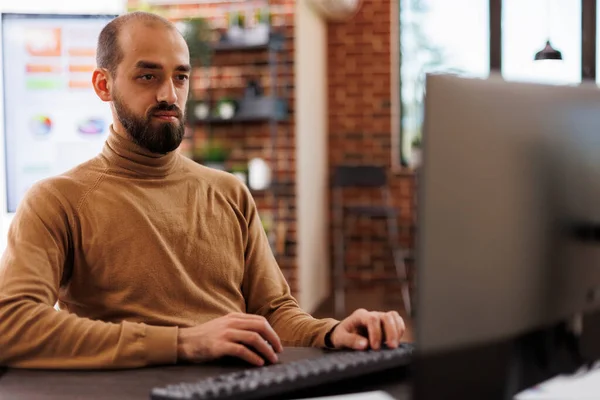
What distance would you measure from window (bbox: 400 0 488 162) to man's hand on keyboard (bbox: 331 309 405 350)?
200 inches

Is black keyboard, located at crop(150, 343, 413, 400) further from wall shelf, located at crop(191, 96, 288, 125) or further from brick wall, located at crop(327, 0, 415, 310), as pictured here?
brick wall, located at crop(327, 0, 415, 310)

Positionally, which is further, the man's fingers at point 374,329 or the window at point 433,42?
the window at point 433,42

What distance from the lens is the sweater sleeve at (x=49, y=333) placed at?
1.19m

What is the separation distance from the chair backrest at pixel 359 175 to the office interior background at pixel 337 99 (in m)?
0.02

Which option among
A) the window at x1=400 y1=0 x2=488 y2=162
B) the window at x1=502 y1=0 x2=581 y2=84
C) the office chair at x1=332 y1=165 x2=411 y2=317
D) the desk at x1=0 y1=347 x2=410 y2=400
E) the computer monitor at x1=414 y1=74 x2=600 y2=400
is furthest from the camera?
the window at x1=400 y1=0 x2=488 y2=162

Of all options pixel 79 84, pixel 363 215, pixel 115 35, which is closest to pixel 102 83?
pixel 115 35

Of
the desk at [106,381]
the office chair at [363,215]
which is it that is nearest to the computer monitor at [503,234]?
the desk at [106,381]

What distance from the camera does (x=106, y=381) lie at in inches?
43.6

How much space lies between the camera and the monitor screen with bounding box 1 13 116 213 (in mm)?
2564

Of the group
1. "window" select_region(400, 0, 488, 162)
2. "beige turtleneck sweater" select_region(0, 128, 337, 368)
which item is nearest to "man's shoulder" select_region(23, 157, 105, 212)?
"beige turtleneck sweater" select_region(0, 128, 337, 368)

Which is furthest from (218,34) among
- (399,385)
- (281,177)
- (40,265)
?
(399,385)

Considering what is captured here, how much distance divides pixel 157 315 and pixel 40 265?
26 cm

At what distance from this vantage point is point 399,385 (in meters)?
1.06

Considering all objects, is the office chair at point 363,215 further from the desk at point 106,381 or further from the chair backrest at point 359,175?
the desk at point 106,381
